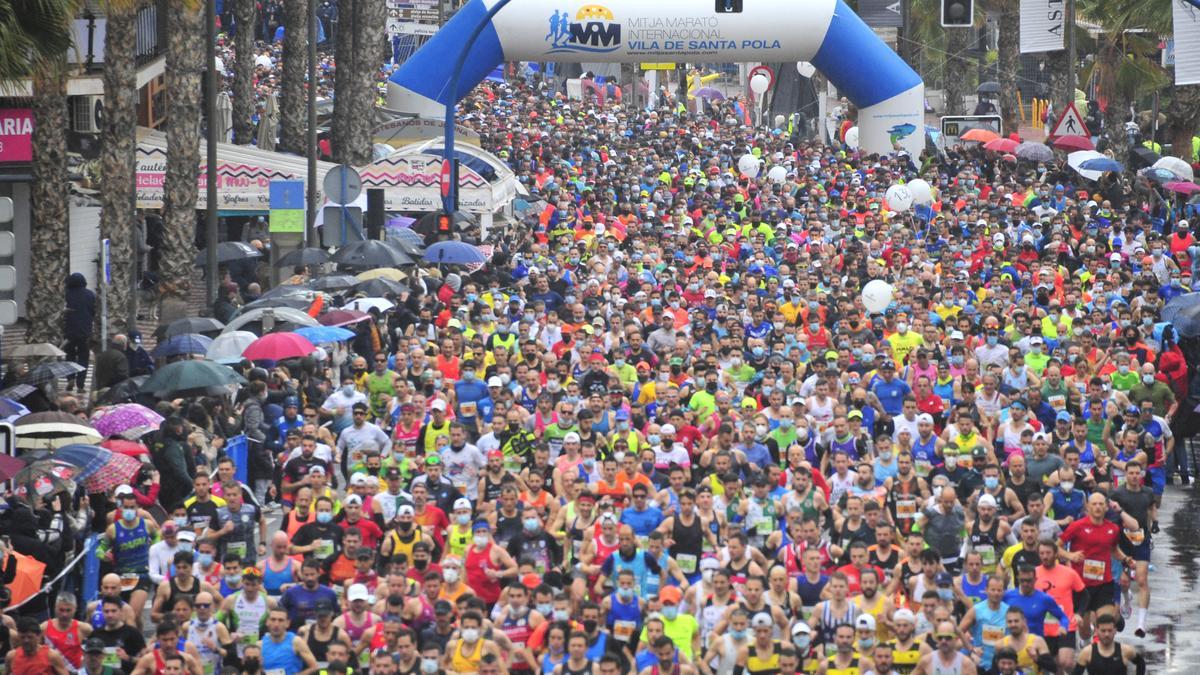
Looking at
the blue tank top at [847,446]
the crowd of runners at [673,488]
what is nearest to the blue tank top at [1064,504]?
the crowd of runners at [673,488]

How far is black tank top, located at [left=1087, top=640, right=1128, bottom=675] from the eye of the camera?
13.5 metres

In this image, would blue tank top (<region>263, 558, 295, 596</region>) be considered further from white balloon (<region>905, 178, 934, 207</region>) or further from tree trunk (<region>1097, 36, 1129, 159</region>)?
tree trunk (<region>1097, 36, 1129, 159</region>)

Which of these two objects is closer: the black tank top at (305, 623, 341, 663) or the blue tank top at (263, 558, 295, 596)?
the black tank top at (305, 623, 341, 663)

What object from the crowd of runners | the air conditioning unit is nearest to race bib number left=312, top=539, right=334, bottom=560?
the crowd of runners

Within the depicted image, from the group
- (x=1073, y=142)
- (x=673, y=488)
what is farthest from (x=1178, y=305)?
(x=1073, y=142)

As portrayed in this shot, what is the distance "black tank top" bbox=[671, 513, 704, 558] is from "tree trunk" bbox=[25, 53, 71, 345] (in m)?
9.38

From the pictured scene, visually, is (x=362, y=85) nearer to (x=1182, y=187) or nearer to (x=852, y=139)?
(x=1182, y=187)

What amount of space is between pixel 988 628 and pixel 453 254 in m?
16.0

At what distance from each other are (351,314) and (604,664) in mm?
11418

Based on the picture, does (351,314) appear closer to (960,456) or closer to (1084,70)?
(960,456)

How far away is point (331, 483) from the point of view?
17344mm

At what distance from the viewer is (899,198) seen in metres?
34.4

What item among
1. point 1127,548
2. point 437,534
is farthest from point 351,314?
point 1127,548

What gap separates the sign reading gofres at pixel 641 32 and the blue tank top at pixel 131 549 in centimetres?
2544
